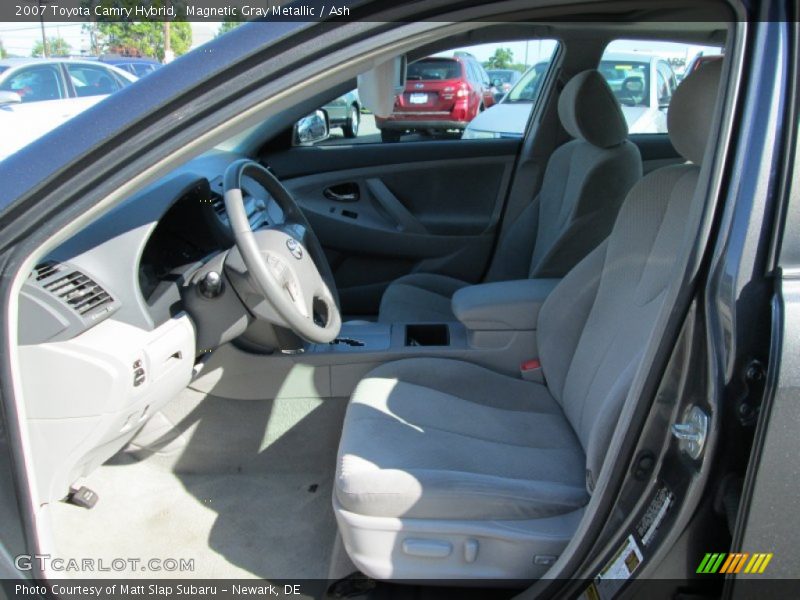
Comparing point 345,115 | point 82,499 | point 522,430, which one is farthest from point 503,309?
point 345,115

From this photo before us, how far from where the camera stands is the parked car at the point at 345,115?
352 cm

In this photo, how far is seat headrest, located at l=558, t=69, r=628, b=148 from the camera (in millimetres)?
2189

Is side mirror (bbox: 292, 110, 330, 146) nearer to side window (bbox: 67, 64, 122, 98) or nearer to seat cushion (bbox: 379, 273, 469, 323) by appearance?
seat cushion (bbox: 379, 273, 469, 323)

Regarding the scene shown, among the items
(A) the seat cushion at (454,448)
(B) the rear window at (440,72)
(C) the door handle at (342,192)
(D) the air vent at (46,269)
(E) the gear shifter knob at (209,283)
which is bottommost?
(A) the seat cushion at (454,448)

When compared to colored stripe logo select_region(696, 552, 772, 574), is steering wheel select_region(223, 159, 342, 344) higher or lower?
higher

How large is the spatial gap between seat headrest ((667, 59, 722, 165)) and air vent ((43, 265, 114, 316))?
1209 millimetres

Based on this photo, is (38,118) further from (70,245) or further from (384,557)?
(384,557)

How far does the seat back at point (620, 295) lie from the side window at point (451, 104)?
61cm

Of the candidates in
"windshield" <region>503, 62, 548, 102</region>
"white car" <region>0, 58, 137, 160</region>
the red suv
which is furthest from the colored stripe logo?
"white car" <region>0, 58, 137, 160</region>

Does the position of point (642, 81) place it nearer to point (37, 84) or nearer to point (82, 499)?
point (82, 499)

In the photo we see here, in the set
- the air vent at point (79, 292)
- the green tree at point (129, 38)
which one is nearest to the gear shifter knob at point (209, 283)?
the air vent at point (79, 292)

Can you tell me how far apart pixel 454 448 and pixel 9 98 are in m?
5.63

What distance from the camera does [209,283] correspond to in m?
1.71

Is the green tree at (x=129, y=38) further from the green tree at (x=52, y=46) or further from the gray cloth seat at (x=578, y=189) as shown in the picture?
the gray cloth seat at (x=578, y=189)
